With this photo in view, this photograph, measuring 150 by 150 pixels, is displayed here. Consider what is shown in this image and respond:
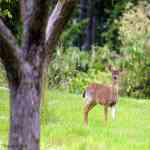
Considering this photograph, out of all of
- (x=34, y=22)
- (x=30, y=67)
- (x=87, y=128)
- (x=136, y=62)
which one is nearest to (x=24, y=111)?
(x=30, y=67)

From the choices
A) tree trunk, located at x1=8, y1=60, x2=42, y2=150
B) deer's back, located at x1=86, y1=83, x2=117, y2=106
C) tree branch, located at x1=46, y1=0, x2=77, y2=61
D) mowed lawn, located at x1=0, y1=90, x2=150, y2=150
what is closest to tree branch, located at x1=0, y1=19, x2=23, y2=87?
tree trunk, located at x1=8, y1=60, x2=42, y2=150

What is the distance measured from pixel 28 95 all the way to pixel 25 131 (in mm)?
440

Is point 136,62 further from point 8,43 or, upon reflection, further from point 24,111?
point 8,43

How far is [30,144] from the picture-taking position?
7773mm

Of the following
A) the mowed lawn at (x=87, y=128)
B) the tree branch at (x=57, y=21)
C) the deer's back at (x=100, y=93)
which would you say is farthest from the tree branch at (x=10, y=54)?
the deer's back at (x=100, y=93)

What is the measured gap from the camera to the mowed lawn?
37.1 feet

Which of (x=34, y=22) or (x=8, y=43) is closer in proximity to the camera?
(x=8, y=43)

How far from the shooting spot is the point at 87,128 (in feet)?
41.7

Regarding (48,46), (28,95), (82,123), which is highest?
(48,46)

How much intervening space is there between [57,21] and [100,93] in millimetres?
5640

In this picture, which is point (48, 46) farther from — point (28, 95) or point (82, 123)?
point (82, 123)

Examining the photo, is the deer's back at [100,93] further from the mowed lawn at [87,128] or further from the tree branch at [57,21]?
the tree branch at [57,21]

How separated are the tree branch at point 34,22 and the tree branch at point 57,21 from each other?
0.75 ft

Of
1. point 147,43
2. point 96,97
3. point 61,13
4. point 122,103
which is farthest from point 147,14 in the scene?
point 61,13
